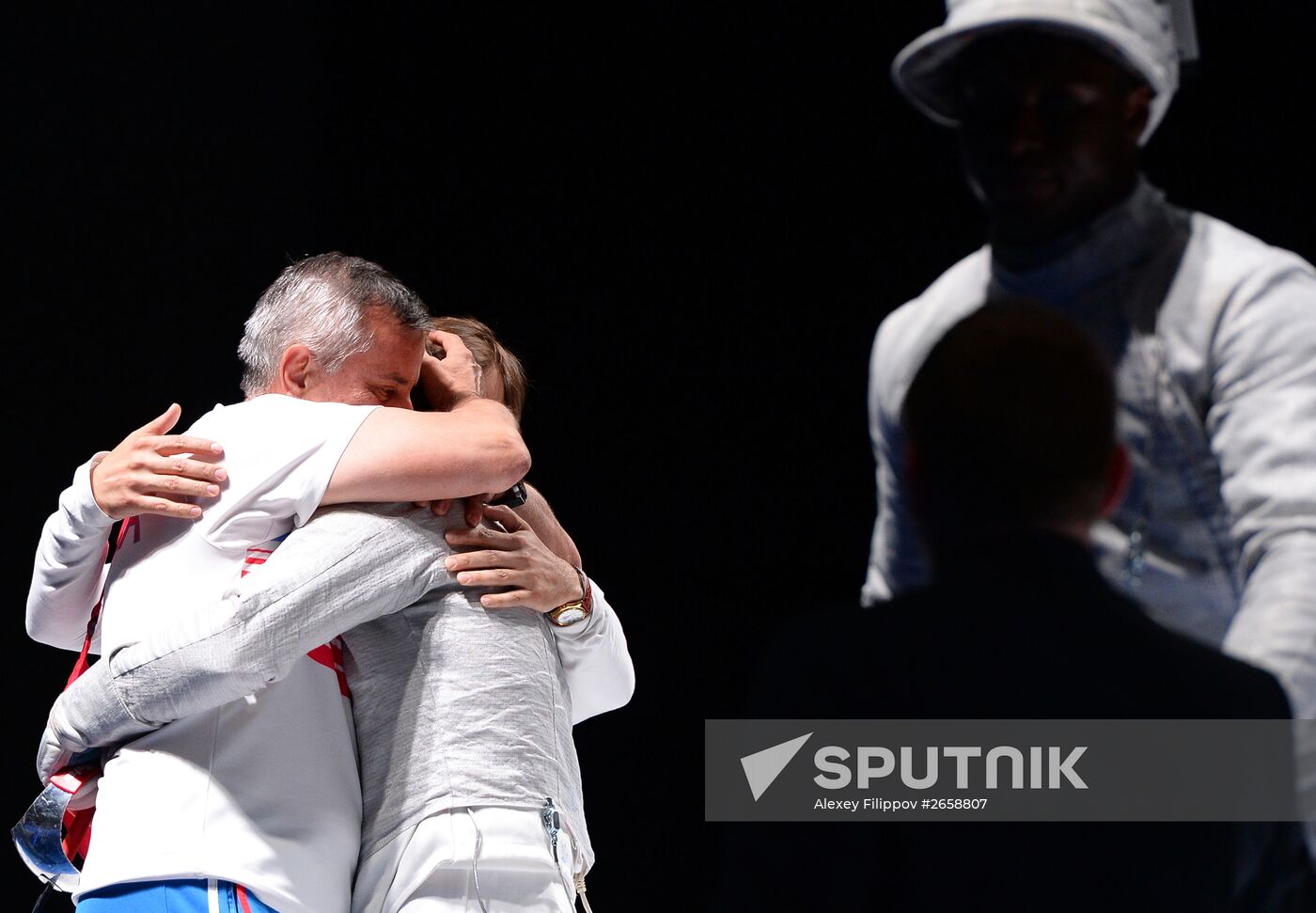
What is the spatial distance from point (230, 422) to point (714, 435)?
0.55m

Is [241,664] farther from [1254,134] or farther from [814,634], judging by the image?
[1254,134]

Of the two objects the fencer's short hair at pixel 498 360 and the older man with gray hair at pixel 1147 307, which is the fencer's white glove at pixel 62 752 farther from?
the older man with gray hair at pixel 1147 307

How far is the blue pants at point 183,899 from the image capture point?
1451 millimetres

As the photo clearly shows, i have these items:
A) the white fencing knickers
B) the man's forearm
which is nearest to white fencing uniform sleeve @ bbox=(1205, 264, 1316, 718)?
the white fencing knickers

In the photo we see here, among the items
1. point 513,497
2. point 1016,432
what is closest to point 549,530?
point 513,497

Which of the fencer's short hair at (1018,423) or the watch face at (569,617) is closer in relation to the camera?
the fencer's short hair at (1018,423)

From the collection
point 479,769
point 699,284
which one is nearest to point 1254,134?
point 699,284

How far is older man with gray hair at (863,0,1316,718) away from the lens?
1.17 meters

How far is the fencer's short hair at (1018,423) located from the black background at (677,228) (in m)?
0.10

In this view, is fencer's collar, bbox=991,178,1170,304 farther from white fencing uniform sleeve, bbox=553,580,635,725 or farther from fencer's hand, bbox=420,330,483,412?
fencer's hand, bbox=420,330,483,412

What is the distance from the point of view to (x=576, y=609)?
1741 mm

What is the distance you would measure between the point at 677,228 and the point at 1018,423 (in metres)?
0.49
